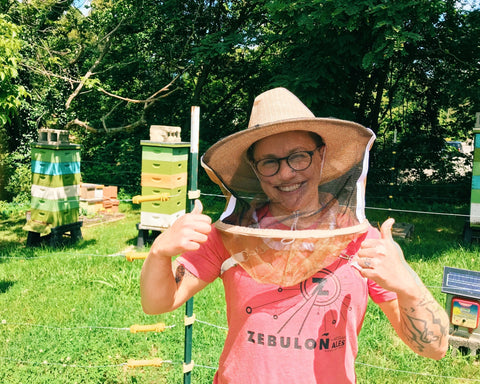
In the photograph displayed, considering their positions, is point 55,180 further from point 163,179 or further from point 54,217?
point 163,179

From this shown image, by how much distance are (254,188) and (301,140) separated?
23 cm

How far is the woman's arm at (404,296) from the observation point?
3.49 ft

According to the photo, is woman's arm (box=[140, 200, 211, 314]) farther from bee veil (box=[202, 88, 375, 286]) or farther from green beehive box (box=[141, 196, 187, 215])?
green beehive box (box=[141, 196, 187, 215])

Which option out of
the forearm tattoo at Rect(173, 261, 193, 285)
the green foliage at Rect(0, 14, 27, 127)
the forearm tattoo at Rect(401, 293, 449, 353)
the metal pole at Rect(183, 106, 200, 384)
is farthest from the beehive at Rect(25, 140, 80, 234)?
the forearm tattoo at Rect(401, 293, 449, 353)

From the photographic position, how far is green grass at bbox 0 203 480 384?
A: 296cm

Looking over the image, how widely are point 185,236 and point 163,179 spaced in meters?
4.68

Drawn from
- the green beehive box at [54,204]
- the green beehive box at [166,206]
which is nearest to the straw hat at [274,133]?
the green beehive box at [166,206]

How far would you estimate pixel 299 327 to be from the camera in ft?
3.97

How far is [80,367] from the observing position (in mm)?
3035

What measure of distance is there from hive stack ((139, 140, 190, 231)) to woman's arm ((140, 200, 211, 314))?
4386mm

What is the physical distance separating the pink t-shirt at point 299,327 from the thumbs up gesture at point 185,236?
24cm

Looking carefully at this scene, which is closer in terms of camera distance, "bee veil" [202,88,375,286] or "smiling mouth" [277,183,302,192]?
"bee veil" [202,88,375,286]

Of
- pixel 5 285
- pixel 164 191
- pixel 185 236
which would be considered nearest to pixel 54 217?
pixel 5 285

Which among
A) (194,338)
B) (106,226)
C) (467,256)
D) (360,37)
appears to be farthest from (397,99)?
(194,338)
